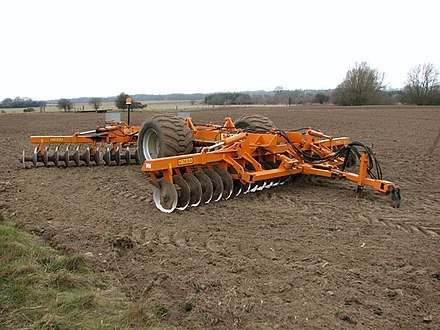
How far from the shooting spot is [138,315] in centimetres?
326

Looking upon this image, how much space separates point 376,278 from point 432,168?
6.09m

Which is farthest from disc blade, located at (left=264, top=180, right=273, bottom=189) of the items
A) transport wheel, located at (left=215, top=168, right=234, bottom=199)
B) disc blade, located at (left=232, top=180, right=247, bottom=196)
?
transport wheel, located at (left=215, top=168, right=234, bottom=199)

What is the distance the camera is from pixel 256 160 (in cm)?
751

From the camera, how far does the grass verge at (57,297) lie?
3141mm

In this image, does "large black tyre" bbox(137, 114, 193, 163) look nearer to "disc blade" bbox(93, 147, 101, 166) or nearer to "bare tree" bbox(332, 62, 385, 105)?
"disc blade" bbox(93, 147, 101, 166)

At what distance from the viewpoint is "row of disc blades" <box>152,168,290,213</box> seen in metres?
6.10

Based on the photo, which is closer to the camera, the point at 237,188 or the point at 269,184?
the point at 237,188

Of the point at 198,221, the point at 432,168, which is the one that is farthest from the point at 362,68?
the point at 198,221

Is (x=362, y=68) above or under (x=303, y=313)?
above

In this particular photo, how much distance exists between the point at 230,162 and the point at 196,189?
0.73 meters

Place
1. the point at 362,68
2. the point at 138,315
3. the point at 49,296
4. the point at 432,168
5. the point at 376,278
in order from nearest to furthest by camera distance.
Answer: the point at 138,315 < the point at 49,296 < the point at 376,278 < the point at 432,168 < the point at 362,68

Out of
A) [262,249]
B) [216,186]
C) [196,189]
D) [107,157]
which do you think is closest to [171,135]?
[216,186]

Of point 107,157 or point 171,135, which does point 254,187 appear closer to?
point 171,135

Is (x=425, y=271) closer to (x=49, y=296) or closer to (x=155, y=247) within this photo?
(x=155, y=247)
